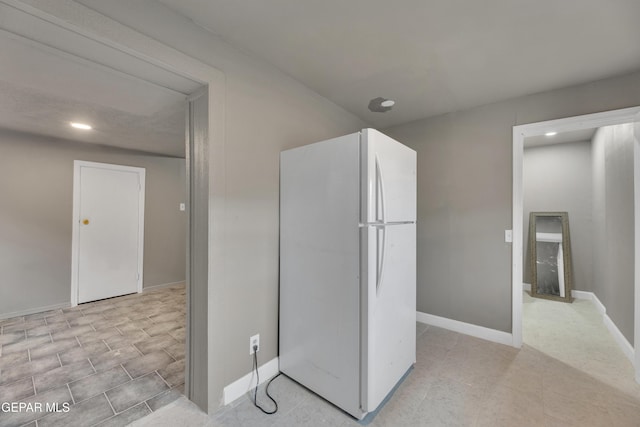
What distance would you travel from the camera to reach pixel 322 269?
179 cm

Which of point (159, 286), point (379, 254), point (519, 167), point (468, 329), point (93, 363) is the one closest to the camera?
point (379, 254)

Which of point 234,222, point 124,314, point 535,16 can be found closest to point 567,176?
point 535,16

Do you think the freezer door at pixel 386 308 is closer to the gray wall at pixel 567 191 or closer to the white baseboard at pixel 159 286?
the gray wall at pixel 567 191

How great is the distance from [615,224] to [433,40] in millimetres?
2935

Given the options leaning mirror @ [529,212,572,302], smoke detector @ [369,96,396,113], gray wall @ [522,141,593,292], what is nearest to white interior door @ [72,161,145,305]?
smoke detector @ [369,96,396,113]

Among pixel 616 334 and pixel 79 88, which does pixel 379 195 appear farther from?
pixel 616 334

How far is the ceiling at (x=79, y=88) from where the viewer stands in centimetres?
127

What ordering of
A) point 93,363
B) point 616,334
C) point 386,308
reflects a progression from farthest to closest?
point 616,334, point 93,363, point 386,308

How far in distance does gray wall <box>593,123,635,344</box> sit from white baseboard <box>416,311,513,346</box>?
998mm

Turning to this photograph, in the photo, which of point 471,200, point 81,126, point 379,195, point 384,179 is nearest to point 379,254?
point 379,195

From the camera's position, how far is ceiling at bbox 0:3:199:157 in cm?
127

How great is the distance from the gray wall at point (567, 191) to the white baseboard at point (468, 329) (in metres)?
2.32

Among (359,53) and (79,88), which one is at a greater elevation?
(359,53)

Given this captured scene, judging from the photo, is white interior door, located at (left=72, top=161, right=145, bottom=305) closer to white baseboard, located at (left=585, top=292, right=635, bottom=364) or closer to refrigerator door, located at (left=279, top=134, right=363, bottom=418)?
refrigerator door, located at (left=279, top=134, right=363, bottom=418)
